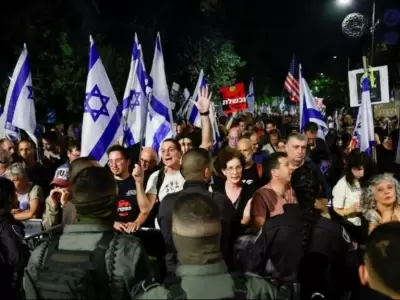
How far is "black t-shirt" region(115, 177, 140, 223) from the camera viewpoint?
6.51 metres

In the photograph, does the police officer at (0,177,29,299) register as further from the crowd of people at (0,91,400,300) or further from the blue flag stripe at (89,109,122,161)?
the blue flag stripe at (89,109,122,161)

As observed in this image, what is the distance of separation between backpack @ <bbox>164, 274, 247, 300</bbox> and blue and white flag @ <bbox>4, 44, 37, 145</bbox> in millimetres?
7414

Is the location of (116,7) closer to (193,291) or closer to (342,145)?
(342,145)

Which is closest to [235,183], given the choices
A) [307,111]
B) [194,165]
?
[194,165]

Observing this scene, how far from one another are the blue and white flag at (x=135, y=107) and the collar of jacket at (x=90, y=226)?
18.4 feet

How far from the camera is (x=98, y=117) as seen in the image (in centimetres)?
801

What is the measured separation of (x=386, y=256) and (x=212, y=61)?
3899 centimetres

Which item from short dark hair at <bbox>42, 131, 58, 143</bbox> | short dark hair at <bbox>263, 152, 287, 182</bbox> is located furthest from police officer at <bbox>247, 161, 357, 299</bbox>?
short dark hair at <bbox>42, 131, 58, 143</bbox>

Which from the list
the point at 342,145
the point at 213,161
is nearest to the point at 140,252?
the point at 213,161

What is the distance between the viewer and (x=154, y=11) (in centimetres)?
3809

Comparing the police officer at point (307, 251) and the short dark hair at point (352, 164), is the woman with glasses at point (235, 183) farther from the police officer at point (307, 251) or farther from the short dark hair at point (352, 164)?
the short dark hair at point (352, 164)

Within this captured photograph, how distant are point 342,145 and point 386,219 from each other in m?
8.28

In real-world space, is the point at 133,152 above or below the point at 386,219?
above

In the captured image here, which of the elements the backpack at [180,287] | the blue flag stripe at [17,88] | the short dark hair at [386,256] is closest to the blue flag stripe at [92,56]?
the blue flag stripe at [17,88]
